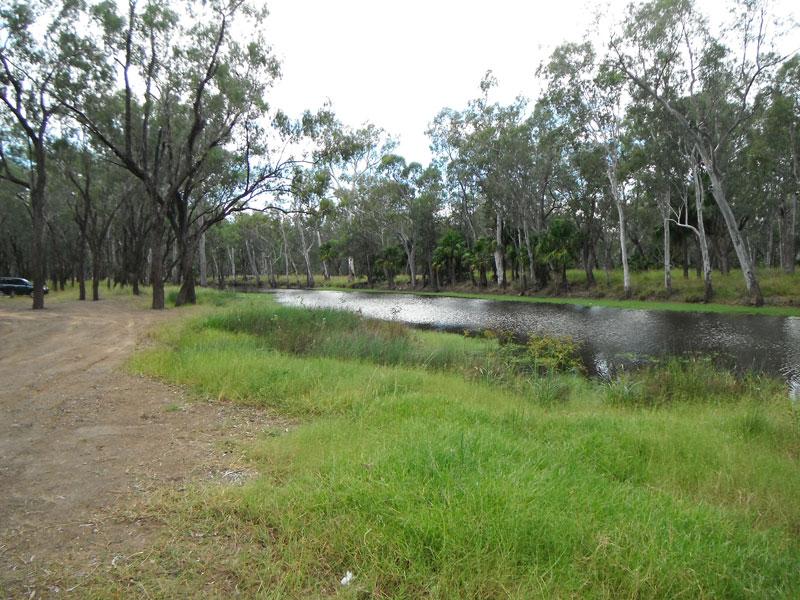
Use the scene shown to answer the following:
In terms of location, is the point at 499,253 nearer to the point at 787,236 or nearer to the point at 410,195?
the point at 410,195

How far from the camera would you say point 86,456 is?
4719 millimetres

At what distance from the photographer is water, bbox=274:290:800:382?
12.3 meters

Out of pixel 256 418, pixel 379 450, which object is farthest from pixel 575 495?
pixel 256 418

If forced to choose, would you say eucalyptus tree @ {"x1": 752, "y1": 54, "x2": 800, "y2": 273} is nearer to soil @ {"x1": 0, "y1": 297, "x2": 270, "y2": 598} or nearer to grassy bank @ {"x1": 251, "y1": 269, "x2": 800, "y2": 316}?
grassy bank @ {"x1": 251, "y1": 269, "x2": 800, "y2": 316}

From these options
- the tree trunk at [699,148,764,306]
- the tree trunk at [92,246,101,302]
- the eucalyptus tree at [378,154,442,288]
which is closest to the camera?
the tree trunk at [699,148,764,306]

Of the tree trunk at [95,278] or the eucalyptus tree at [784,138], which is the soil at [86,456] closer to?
the tree trunk at [95,278]

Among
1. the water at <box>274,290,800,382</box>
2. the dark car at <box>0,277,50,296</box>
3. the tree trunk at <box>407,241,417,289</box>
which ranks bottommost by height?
the water at <box>274,290,800,382</box>

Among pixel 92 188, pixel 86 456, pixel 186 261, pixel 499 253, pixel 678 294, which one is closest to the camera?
pixel 86 456

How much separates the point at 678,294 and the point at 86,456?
3198cm

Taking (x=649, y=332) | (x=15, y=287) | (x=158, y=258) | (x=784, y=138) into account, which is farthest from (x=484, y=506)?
(x=15, y=287)

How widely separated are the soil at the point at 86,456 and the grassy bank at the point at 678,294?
24.8m

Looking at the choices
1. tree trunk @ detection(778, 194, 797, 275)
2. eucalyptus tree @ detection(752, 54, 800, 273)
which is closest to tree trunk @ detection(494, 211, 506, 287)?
eucalyptus tree @ detection(752, 54, 800, 273)

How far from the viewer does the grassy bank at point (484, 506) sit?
279cm

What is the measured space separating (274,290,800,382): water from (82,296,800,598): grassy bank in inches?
232
